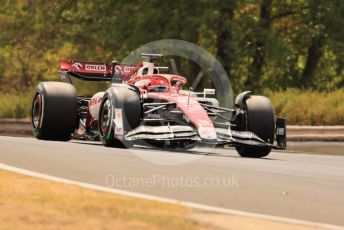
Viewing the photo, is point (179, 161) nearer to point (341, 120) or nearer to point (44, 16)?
point (341, 120)

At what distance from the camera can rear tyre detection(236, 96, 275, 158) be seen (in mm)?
14812

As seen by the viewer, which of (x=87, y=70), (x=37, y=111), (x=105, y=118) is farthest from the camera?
(x=87, y=70)

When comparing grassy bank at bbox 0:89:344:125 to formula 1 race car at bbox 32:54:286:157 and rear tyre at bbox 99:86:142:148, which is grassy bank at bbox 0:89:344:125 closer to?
formula 1 race car at bbox 32:54:286:157

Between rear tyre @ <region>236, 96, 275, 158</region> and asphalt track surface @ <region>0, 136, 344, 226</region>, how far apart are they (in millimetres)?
592

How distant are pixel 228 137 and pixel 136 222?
7.36 meters

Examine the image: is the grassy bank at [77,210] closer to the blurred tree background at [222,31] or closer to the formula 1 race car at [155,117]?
the formula 1 race car at [155,117]

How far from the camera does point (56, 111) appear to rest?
653 inches

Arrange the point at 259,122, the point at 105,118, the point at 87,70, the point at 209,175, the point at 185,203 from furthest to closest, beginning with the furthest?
the point at 87,70 < the point at 105,118 < the point at 259,122 < the point at 209,175 < the point at 185,203

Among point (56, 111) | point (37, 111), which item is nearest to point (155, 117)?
point (56, 111)

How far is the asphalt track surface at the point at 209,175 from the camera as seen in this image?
8.26m

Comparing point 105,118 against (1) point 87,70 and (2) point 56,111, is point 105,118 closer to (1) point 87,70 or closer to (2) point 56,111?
(2) point 56,111

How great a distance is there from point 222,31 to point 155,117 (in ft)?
56.2

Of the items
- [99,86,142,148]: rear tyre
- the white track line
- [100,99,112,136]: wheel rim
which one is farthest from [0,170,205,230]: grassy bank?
[100,99,112,136]: wheel rim

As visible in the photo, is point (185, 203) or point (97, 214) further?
point (185, 203)
